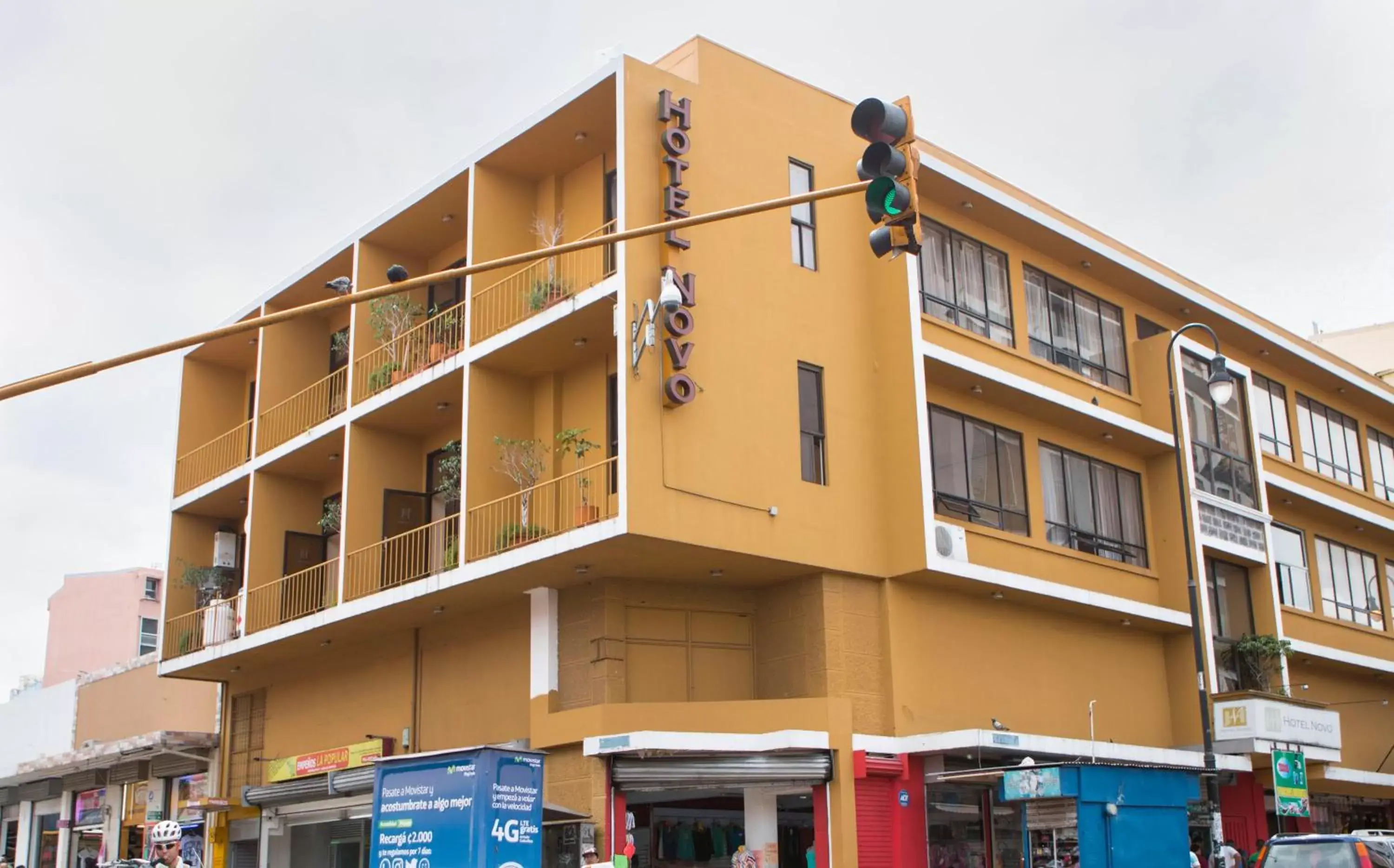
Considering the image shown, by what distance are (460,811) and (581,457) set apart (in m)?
9.73

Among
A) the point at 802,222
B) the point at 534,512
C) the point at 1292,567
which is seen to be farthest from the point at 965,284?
the point at 1292,567

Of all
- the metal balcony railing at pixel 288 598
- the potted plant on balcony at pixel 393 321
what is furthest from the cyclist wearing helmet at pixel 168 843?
the metal balcony railing at pixel 288 598

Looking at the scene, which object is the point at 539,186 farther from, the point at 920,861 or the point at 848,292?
the point at 920,861

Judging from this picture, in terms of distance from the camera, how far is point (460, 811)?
1562cm

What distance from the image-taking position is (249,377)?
118ft

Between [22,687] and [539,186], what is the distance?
38.7 m

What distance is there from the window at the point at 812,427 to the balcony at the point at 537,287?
3.91 meters

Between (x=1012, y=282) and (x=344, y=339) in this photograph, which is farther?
(x=344, y=339)

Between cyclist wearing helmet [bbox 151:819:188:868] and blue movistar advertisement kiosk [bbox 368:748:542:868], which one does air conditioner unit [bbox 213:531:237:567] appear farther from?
blue movistar advertisement kiosk [bbox 368:748:542:868]

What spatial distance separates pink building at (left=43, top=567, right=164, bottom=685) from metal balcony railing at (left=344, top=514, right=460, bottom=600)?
31.7 metres

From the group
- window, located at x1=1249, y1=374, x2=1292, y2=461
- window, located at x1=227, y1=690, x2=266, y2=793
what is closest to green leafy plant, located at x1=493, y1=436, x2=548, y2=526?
window, located at x1=227, y1=690, x2=266, y2=793

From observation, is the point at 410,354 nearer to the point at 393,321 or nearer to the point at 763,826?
the point at 393,321

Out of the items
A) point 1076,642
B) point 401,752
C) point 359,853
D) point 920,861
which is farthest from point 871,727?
point 359,853

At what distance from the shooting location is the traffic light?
12.2 metres
